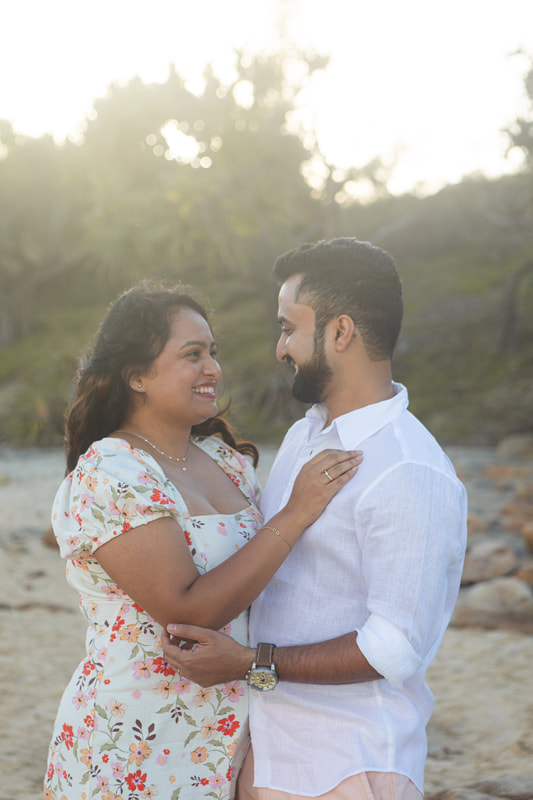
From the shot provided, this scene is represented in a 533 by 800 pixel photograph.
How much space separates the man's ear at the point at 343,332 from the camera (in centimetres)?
222

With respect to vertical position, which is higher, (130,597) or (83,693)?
(130,597)

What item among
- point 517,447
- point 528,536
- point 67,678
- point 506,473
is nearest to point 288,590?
point 67,678

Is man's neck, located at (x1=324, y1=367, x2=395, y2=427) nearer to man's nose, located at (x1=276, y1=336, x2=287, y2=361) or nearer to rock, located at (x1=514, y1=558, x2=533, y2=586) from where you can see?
man's nose, located at (x1=276, y1=336, x2=287, y2=361)

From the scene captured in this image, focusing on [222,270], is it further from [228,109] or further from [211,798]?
[211,798]

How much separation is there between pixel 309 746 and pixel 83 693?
2.17 ft

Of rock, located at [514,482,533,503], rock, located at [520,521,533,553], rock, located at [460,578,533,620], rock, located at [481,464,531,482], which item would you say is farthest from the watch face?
rock, located at [481,464,531,482]

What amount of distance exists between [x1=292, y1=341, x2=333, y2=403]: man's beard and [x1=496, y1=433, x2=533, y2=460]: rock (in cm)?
1005

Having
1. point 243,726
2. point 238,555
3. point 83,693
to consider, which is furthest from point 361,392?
point 83,693

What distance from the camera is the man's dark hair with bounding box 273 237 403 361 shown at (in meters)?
2.23

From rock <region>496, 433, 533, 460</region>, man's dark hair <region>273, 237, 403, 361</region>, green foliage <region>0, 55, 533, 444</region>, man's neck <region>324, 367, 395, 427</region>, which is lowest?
rock <region>496, 433, 533, 460</region>

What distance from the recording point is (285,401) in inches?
586

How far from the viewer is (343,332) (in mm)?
2229

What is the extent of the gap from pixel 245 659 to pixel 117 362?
3.36 ft

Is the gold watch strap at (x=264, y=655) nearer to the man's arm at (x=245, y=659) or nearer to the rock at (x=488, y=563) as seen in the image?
the man's arm at (x=245, y=659)
